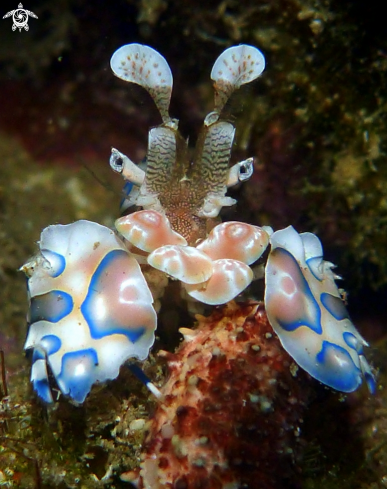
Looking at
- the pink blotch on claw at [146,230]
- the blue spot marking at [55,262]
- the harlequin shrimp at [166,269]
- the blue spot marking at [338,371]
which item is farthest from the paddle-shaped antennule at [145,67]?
the blue spot marking at [338,371]

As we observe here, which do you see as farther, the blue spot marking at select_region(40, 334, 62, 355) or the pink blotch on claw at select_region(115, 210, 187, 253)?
the pink blotch on claw at select_region(115, 210, 187, 253)

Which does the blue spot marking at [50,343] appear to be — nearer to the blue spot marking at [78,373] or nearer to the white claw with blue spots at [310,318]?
the blue spot marking at [78,373]

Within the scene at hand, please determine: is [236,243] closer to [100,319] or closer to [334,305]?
[334,305]

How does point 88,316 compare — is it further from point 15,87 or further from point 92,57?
point 15,87

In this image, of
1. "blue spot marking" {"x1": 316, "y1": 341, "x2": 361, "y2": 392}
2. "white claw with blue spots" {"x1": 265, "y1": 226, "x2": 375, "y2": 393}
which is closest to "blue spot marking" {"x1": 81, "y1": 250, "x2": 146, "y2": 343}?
"white claw with blue spots" {"x1": 265, "y1": 226, "x2": 375, "y2": 393}

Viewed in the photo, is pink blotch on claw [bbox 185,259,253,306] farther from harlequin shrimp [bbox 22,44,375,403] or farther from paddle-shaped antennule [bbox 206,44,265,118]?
paddle-shaped antennule [bbox 206,44,265,118]

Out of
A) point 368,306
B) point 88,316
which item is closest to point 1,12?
point 88,316

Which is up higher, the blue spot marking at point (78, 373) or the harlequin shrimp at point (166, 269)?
the harlequin shrimp at point (166, 269)
